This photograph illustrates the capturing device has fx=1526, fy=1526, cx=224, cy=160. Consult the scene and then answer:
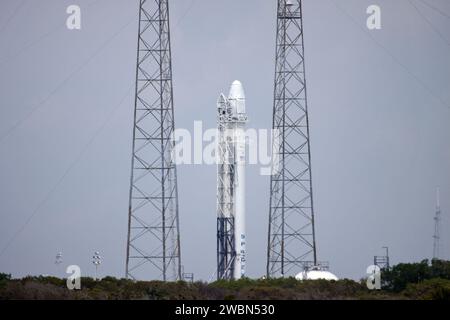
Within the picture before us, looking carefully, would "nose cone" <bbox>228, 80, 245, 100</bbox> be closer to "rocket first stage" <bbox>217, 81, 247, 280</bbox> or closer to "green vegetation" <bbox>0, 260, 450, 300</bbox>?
"rocket first stage" <bbox>217, 81, 247, 280</bbox>

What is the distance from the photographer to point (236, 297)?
10594cm

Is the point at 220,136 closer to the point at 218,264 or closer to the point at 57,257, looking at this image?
the point at 218,264

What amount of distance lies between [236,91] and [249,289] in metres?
35.2

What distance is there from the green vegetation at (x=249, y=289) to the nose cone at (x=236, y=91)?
21.5m

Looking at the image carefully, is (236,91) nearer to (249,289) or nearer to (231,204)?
(231,204)

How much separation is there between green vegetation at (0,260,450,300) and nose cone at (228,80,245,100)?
2153 cm

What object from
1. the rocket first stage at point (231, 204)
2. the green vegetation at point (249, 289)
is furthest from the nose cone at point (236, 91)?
the green vegetation at point (249, 289)

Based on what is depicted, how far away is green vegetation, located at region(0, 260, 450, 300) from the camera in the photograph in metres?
107

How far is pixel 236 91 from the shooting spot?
144625 millimetres

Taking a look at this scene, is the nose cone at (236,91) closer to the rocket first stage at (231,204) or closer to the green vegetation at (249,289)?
the rocket first stage at (231,204)

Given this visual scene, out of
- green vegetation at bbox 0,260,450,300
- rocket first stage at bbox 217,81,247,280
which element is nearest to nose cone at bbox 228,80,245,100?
rocket first stage at bbox 217,81,247,280

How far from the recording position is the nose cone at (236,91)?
144 meters

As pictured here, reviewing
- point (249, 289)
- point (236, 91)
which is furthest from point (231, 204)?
point (249, 289)
